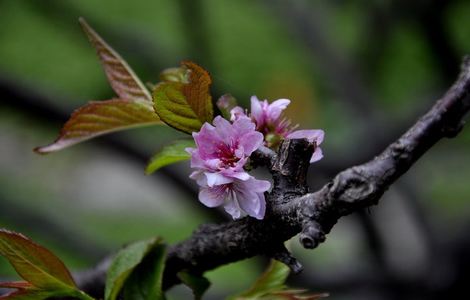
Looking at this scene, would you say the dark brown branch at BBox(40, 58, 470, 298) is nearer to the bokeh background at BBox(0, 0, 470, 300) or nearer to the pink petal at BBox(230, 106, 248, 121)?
the pink petal at BBox(230, 106, 248, 121)

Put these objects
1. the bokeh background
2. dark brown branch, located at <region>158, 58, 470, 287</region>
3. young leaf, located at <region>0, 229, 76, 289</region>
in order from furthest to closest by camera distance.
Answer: the bokeh background < young leaf, located at <region>0, 229, 76, 289</region> < dark brown branch, located at <region>158, 58, 470, 287</region>

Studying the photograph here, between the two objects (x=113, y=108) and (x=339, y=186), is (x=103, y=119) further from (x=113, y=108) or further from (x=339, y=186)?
(x=339, y=186)

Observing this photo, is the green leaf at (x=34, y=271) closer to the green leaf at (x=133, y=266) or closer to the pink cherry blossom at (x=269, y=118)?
the green leaf at (x=133, y=266)

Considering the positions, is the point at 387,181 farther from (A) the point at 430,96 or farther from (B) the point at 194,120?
(A) the point at 430,96

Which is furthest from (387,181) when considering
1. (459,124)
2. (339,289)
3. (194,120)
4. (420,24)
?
(420,24)

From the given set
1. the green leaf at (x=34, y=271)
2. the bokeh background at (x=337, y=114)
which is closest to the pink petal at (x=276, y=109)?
the green leaf at (x=34, y=271)

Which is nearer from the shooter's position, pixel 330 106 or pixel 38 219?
pixel 38 219

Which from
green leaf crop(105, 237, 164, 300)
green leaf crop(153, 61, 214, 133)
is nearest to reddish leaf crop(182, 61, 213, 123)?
green leaf crop(153, 61, 214, 133)
